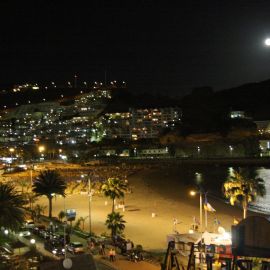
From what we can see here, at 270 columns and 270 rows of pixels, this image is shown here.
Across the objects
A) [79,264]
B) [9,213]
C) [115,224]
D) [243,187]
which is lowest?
[115,224]

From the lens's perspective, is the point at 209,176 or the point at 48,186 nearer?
the point at 48,186

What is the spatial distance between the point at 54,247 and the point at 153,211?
16.8 metres

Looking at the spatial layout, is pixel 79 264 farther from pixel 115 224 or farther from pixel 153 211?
pixel 153 211

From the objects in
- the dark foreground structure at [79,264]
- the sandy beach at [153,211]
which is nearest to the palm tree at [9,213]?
the sandy beach at [153,211]

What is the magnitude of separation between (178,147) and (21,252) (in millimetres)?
92113

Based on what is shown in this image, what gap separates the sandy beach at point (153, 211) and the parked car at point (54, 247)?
4.95 m

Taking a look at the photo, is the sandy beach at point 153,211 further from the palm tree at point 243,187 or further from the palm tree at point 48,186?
the palm tree at point 243,187

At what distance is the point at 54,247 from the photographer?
63.3 ft

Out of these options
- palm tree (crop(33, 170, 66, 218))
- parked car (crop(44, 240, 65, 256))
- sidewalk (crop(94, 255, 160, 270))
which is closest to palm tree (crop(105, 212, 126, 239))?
parked car (crop(44, 240, 65, 256))

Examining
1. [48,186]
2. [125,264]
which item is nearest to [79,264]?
[125,264]

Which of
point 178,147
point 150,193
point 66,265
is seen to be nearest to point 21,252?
point 66,265

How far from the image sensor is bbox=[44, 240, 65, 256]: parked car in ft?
59.7

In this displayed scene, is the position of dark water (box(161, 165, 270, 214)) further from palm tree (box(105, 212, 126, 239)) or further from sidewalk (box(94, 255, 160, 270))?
sidewalk (box(94, 255, 160, 270))

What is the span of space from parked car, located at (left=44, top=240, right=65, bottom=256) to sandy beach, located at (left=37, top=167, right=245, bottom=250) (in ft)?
16.2
